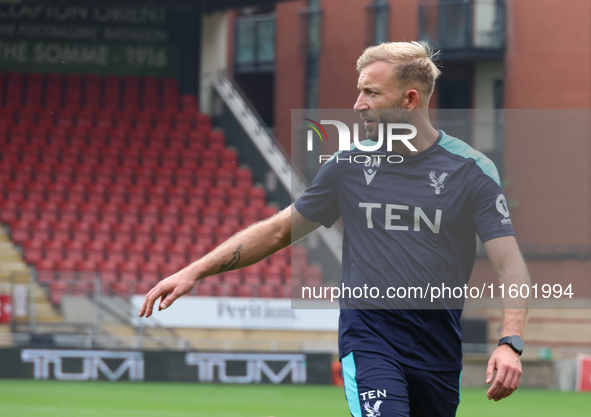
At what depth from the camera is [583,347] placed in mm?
16969

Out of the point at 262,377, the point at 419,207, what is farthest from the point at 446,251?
the point at 262,377

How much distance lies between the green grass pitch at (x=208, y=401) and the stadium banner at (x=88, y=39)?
8897 mm

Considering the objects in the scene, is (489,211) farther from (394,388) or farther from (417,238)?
(394,388)

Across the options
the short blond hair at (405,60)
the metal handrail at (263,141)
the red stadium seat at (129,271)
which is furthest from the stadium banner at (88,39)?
the short blond hair at (405,60)

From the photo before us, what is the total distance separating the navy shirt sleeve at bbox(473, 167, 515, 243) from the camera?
342 centimetres

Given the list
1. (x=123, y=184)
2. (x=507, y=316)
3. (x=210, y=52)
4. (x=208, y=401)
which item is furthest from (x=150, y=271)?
(x=507, y=316)

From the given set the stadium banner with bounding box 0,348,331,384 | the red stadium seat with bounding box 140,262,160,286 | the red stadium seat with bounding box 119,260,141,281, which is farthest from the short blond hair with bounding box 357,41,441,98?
the red stadium seat with bounding box 119,260,141,281

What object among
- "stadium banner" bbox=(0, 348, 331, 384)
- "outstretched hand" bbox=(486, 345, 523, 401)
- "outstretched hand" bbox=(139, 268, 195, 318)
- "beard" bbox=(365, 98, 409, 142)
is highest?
"beard" bbox=(365, 98, 409, 142)

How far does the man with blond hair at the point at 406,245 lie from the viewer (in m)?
3.42

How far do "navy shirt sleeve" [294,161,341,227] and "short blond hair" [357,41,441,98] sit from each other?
1.48 ft

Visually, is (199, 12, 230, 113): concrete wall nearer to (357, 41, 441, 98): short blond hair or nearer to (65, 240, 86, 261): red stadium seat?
(65, 240, 86, 261): red stadium seat

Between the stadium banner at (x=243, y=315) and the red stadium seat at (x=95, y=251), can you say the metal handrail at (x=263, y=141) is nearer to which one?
the stadium banner at (x=243, y=315)

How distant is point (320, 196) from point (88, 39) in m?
17.4

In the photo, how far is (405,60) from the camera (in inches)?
138
